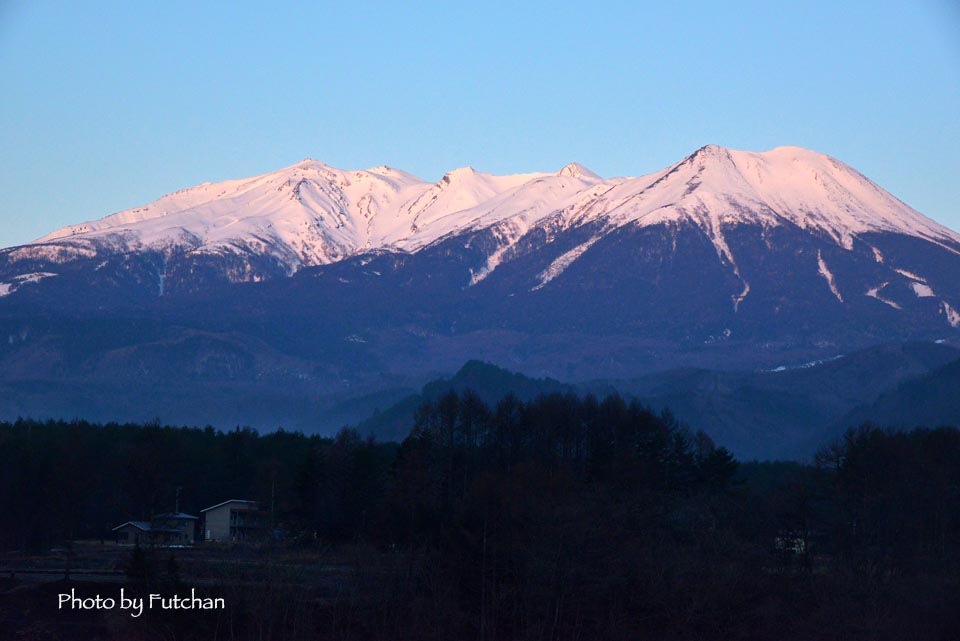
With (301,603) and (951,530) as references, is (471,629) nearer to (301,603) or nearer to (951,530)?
(301,603)

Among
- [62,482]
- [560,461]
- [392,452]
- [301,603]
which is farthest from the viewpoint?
[392,452]

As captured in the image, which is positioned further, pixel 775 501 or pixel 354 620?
pixel 775 501

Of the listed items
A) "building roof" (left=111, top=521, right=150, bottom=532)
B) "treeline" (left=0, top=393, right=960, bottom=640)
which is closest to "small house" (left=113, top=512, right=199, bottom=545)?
"building roof" (left=111, top=521, right=150, bottom=532)

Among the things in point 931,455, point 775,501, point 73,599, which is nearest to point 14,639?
point 73,599

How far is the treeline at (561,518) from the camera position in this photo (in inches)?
1953

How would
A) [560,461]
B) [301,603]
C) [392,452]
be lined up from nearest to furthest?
[301,603] → [560,461] → [392,452]

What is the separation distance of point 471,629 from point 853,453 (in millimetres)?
26892

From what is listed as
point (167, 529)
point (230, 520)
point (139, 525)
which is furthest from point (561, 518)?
point (230, 520)

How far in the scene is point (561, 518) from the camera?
51.7m

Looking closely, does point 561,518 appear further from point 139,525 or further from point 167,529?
point 139,525

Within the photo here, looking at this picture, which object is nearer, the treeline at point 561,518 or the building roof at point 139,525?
the treeline at point 561,518

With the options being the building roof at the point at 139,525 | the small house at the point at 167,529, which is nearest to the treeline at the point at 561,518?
the building roof at the point at 139,525

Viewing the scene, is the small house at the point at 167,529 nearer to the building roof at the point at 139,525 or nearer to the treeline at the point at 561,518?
the building roof at the point at 139,525

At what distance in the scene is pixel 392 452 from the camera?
89812 mm
